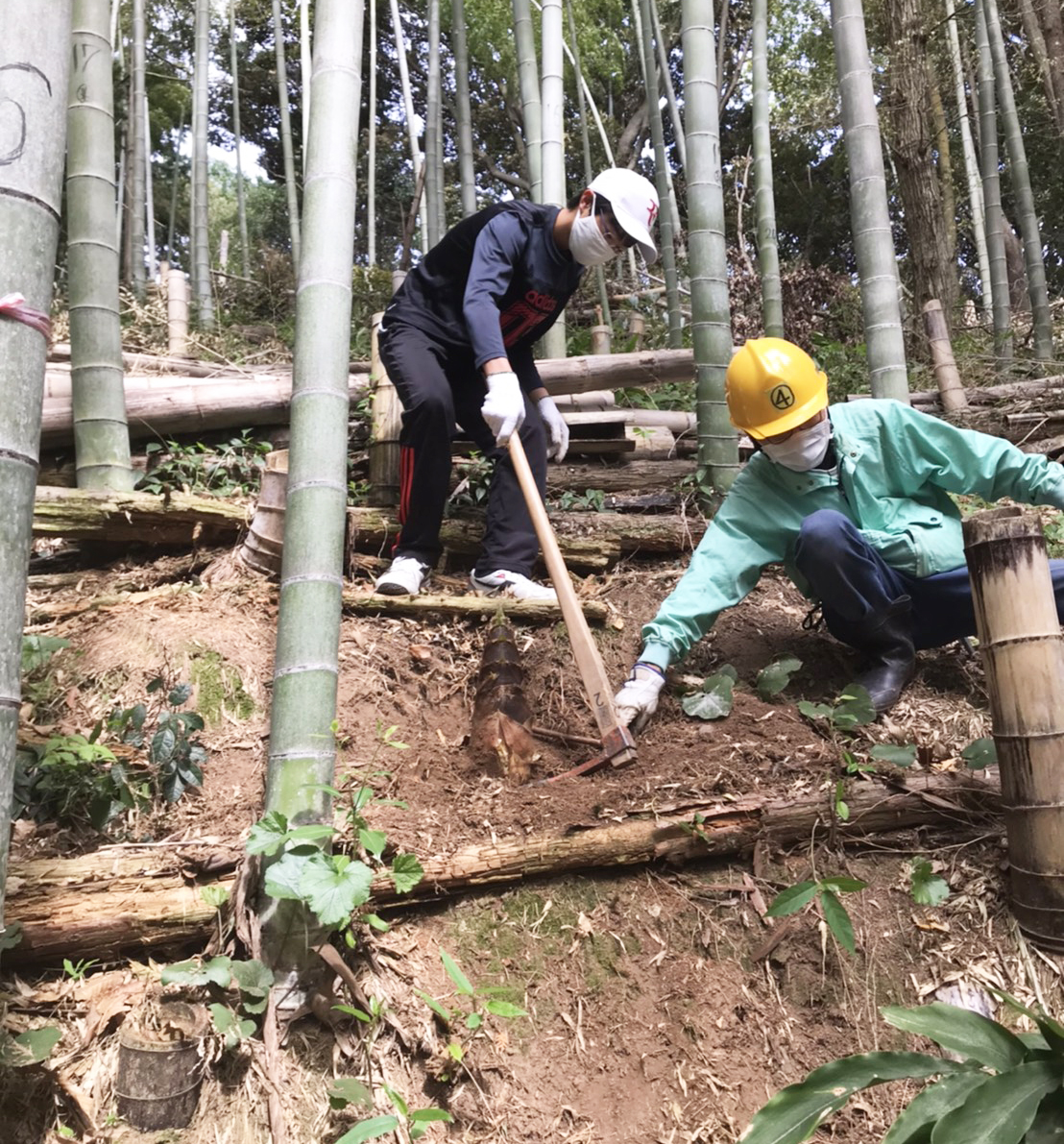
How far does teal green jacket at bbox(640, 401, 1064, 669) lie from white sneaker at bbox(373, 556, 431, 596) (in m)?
0.89

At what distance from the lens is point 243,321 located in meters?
10.1

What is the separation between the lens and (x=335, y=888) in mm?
1797

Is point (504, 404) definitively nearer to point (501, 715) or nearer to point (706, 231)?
point (501, 715)

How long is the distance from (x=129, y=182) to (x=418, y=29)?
9.97 meters

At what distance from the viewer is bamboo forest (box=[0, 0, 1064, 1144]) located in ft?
5.77

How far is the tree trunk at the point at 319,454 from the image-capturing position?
215 centimetres

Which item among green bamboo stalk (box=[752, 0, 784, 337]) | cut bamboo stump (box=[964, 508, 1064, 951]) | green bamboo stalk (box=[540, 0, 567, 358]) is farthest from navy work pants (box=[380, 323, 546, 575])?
green bamboo stalk (box=[752, 0, 784, 337])

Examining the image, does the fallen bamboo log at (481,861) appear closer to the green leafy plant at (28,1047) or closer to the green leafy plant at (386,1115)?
the green leafy plant at (28,1047)

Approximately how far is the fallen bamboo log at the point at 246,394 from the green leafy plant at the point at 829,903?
322 cm

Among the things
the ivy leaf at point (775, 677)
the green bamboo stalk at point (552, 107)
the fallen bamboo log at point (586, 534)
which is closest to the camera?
the ivy leaf at point (775, 677)

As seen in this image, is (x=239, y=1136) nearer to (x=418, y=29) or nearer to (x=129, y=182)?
(x=129, y=182)

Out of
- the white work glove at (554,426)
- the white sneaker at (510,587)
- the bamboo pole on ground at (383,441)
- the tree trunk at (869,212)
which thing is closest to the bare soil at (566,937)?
the white sneaker at (510,587)

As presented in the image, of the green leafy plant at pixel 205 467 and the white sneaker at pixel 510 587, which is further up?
the green leafy plant at pixel 205 467

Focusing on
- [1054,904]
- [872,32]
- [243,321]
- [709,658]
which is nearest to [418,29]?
[872,32]
